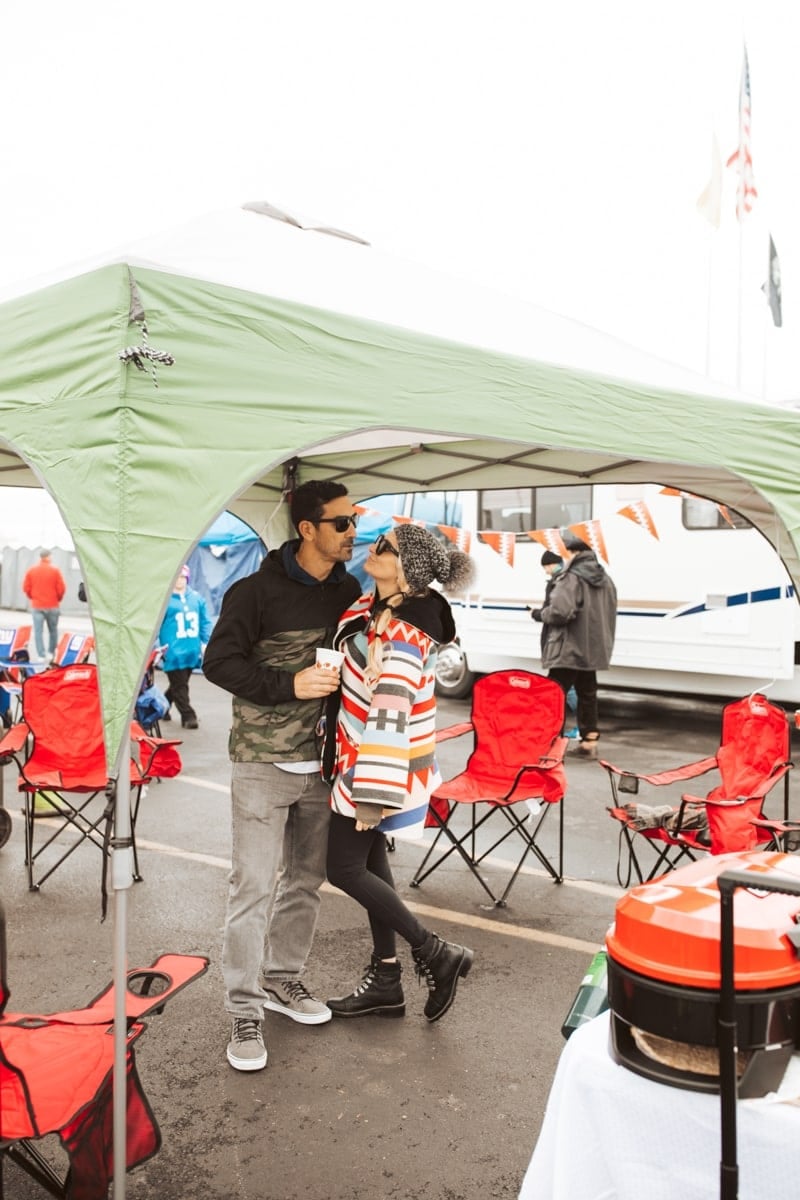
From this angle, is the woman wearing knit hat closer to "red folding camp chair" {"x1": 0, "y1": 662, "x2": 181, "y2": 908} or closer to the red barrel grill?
the red barrel grill

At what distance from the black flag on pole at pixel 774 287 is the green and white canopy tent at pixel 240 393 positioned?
15758 mm

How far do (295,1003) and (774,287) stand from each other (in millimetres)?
17601

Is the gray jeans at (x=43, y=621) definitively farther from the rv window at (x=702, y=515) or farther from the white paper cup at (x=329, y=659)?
the white paper cup at (x=329, y=659)

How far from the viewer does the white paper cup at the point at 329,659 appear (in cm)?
287

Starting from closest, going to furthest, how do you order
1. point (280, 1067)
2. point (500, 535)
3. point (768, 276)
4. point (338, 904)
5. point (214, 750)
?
point (280, 1067)
point (338, 904)
point (214, 750)
point (500, 535)
point (768, 276)

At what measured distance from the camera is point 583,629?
8.09 metres

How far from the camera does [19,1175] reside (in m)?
2.51


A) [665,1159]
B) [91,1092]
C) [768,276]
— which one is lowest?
[91,1092]

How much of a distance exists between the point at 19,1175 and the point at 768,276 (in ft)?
61.4

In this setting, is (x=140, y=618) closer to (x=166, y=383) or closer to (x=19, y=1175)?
(x=166, y=383)

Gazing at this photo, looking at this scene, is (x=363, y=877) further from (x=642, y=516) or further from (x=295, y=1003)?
(x=642, y=516)

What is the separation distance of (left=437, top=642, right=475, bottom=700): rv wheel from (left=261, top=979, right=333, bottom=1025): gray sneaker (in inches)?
306

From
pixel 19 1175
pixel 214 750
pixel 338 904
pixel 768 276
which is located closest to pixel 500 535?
pixel 214 750

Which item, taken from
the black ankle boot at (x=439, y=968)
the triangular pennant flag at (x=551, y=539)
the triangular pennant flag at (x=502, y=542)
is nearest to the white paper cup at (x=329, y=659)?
the black ankle boot at (x=439, y=968)
